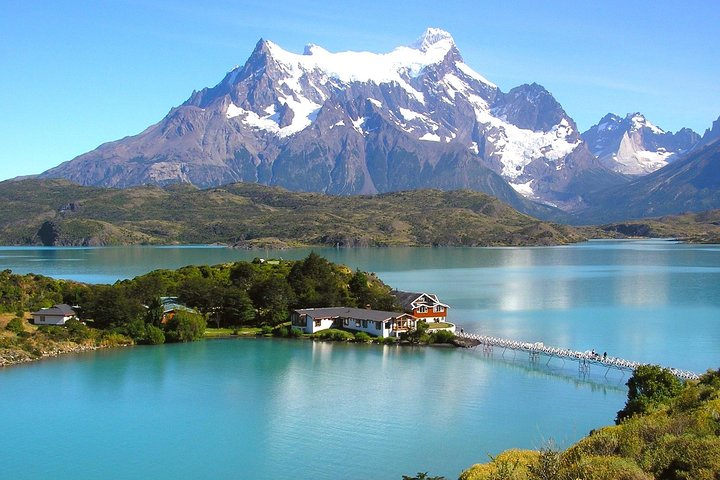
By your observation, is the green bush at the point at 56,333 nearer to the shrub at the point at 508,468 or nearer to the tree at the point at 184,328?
the tree at the point at 184,328

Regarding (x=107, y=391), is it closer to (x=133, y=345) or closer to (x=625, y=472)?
(x=133, y=345)

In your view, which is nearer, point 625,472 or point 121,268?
point 625,472

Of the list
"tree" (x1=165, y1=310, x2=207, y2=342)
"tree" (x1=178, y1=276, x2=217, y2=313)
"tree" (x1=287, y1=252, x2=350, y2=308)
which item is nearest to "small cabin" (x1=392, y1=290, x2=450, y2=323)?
"tree" (x1=287, y1=252, x2=350, y2=308)

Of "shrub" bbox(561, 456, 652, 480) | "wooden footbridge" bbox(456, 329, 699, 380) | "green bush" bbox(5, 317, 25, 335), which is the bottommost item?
"wooden footbridge" bbox(456, 329, 699, 380)

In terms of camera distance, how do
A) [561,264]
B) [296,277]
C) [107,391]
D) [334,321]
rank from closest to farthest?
1. [107,391]
2. [334,321]
3. [296,277]
4. [561,264]

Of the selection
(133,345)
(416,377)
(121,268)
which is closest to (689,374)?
(416,377)

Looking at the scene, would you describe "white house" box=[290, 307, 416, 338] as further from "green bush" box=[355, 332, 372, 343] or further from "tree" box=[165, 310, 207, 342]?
"tree" box=[165, 310, 207, 342]
